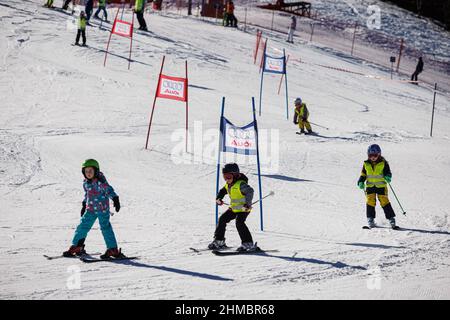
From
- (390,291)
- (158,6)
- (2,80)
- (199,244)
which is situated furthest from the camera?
(158,6)

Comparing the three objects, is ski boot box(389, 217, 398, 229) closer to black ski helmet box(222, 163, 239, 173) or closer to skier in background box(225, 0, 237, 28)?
black ski helmet box(222, 163, 239, 173)

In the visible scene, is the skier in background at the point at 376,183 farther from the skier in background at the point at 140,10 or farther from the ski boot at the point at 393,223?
the skier in background at the point at 140,10

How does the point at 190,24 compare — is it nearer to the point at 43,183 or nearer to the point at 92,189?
the point at 43,183

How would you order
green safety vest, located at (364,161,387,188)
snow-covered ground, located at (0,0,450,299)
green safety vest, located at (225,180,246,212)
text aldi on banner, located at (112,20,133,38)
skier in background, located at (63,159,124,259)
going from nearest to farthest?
snow-covered ground, located at (0,0,450,299), skier in background, located at (63,159,124,259), green safety vest, located at (225,180,246,212), green safety vest, located at (364,161,387,188), text aldi on banner, located at (112,20,133,38)

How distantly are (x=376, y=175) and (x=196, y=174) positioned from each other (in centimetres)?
451

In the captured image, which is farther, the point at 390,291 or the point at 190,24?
the point at 190,24

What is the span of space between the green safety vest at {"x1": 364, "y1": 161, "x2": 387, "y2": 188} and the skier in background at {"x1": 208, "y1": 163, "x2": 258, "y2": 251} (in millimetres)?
2710

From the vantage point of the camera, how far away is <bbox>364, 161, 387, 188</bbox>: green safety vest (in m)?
9.75

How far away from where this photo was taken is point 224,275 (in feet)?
23.7

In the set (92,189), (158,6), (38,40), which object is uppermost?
(158,6)

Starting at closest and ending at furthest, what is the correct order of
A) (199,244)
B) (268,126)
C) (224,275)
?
(224,275) < (199,244) < (268,126)

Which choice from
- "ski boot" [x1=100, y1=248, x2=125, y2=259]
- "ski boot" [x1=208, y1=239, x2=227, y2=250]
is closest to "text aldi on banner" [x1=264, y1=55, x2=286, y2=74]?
"ski boot" [x1=208, y1=239, x2=227, y2=250]

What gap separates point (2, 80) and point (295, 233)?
14154mm

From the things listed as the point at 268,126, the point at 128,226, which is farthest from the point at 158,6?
the point at 128,226
